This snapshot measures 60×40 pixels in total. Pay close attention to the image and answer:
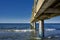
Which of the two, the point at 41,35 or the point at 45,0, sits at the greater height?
the point at 45,0

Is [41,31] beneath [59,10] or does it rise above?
beneath

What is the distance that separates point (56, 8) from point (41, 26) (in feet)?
29.0

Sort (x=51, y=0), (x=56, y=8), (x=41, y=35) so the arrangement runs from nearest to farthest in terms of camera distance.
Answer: (x=51, y=0)
(x=56, y=8)
(x=41, y=35)

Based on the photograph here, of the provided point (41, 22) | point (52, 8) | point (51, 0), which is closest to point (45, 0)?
point (51, 0)

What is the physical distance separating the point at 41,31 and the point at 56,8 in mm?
8957

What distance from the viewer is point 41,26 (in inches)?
709

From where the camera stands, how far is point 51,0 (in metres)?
5.05

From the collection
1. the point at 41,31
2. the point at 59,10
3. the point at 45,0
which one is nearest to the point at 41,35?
the point at 41,31

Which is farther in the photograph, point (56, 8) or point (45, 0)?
point (56, 8)

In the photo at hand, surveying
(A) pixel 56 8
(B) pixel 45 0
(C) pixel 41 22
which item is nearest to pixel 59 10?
(A) pixel 56 8

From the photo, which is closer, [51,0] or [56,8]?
[51,0]

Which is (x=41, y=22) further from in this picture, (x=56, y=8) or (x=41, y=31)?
(x=56, y=8)

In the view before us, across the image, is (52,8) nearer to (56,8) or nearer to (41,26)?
(56,8)

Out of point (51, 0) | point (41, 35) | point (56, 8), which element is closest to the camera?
point (51, 0)
